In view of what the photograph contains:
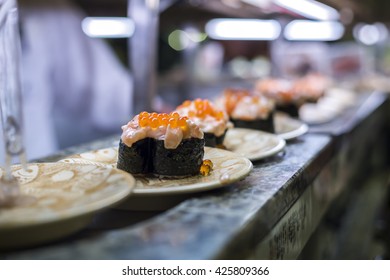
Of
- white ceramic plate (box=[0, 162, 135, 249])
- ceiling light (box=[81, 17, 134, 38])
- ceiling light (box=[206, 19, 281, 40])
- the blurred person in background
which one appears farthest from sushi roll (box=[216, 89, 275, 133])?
ceiling light (box=[206, 19, 281, 40])

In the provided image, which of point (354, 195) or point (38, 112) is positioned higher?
point (38, 112)

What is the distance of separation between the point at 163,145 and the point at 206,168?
0.15 meters

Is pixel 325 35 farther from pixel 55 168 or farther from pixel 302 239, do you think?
pixel 55 168

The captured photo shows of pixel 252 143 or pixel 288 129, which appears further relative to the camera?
pixel 288 129

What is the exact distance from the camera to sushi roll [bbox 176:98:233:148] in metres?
1.75

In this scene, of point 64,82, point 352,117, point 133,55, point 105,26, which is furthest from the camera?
point 105,26

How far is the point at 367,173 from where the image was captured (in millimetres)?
5484

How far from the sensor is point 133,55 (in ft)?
8.56

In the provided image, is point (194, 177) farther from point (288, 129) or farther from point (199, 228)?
point (288, 129)

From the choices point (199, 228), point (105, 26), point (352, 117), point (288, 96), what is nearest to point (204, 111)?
point (199, 228)

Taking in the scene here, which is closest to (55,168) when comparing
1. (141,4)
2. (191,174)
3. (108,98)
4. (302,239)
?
(191,174)

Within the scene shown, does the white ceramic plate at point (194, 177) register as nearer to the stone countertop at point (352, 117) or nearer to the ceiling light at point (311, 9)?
the stone countertop at point (352, 117)
